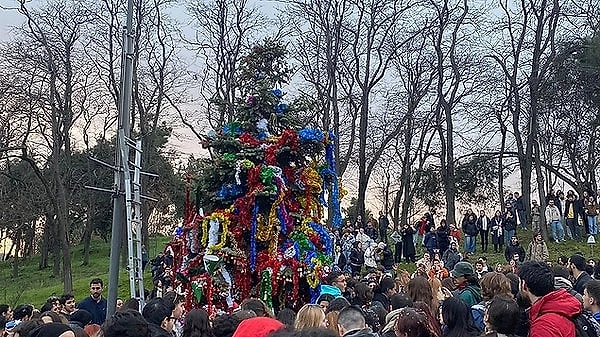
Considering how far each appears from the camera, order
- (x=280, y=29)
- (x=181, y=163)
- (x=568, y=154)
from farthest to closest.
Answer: (x=181, y=163), (x=568, y=154), (x=280, y=29)

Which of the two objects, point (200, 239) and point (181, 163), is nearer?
point (200, 239)

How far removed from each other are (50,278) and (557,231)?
25512mm

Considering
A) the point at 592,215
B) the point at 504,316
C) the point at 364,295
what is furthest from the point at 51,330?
the point at 592,215

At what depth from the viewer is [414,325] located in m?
5.03

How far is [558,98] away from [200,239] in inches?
1047

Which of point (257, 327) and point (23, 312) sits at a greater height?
point (257, 327)

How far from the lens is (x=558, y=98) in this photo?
1341 inches

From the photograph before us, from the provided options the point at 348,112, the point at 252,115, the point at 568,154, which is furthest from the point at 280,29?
the point at 252,115

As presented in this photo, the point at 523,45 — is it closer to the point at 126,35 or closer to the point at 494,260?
the point at 494,260

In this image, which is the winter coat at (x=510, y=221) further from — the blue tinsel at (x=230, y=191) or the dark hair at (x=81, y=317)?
the dark hair at (x=81, y=317)

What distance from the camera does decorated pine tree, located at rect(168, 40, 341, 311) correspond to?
1183cm

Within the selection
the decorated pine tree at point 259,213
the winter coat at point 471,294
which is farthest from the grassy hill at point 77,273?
the winter coat at point 471,294

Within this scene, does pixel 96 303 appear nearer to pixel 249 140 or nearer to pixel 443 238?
pixel 249 140

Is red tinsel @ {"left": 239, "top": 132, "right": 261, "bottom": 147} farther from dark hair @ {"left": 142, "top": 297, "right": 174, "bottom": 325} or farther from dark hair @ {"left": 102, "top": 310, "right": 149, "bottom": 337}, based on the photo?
dark hair @ {"left": 102, "top": 310, "right": 149, "bottom": 337}
